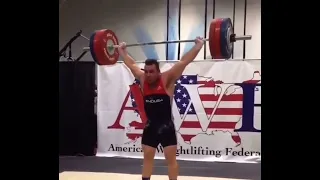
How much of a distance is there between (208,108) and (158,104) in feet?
7.02

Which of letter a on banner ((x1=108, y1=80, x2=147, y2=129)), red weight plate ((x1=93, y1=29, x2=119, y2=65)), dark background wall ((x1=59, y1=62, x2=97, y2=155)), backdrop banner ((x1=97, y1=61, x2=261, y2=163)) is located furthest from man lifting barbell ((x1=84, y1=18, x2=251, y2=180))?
dark background wall ((x1=59, y1=62, x2=97, y2=155))

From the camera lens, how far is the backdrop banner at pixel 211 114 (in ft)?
17.0

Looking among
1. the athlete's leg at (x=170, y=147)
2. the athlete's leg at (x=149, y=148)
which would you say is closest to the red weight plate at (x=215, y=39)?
the athlete's leg at (x=170, y=147)

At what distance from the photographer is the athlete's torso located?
3268 mm

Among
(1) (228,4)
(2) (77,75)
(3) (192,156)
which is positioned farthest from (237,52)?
(2) (77,75)

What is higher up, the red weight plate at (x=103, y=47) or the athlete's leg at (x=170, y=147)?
the red weight plate at (x=103, y=47)

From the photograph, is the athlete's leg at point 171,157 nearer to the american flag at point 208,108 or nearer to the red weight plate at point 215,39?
the red weight plate at point 215,39

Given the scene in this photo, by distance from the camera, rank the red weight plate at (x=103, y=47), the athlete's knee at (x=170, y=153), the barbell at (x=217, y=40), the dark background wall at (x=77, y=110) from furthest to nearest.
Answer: the dark background wall at (x=77, y=110) < the red weight plate at (x=103, y=47) < the barbell at (x=217, y=40) < the athlete's knee at (x=170, y=153)

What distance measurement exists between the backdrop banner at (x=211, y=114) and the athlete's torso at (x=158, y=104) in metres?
2.06

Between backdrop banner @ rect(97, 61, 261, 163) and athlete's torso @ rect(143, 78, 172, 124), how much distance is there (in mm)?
2059

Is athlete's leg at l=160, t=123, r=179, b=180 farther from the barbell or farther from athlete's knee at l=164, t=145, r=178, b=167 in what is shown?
the barbell

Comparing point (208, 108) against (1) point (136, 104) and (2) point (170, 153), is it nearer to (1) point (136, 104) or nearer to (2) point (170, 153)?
(1) point (136, 104)
